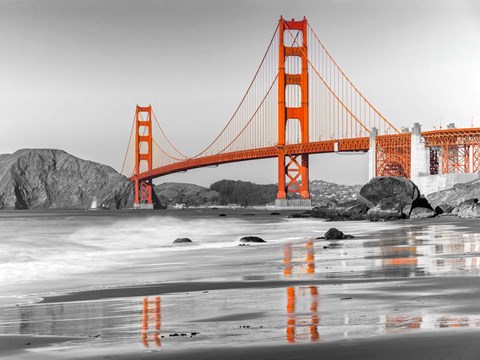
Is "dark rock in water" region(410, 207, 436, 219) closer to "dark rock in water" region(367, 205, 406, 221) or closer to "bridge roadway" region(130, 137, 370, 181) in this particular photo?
"dark rock in water" region(367, 205, 406, 221)

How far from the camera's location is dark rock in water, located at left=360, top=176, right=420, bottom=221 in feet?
129

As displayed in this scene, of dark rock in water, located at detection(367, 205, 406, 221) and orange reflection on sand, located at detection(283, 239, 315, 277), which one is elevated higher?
dark rock in water, located at detection(367, 205, 406, 221)

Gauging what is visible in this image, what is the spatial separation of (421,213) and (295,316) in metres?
33.0

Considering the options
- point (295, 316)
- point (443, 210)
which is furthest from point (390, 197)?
point (295, 316)

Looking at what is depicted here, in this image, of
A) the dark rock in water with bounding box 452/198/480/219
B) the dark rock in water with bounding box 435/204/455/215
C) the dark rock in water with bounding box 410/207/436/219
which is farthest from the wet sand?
the dark rock in water with bounding box 435/204/455/215

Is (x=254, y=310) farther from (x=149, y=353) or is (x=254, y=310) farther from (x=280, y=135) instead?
(x=280, y=135)

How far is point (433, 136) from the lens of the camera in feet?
211

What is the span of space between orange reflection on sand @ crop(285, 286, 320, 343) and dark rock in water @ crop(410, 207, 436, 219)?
30.2 metres

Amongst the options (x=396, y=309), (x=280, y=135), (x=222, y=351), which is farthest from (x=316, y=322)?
(x=280, y=135)

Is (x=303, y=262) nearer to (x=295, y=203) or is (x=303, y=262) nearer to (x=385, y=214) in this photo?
(x=385, y=214)

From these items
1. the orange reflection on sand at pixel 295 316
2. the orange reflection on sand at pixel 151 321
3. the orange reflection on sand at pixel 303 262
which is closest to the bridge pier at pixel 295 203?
the orange reflection on sand at pixel 303 262

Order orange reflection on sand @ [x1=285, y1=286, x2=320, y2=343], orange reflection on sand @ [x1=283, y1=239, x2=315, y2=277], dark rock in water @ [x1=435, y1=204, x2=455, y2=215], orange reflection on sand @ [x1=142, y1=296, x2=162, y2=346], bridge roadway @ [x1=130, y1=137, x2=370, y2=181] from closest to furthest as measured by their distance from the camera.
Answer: orange reflection on sand @ [x1=285, y1=286, x2=320, y2=343] → orange reflection on sand @ [x1=142, y1=296, x2=162, y2=346] → orange reflection on sand @ [x1=283, y1=239, x2=315, y2=277] → dark rock in water @ [x1=435, y1=204, x2=455, y2=215] → bridge roadway @ [x1=130, y1=137, x2=370, y2=181]

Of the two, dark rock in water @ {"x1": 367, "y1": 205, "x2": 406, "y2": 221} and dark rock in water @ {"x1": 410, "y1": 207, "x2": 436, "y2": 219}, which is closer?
dark rock in water @ {"x1": 410, "y1": 207, "x2": 436, "y2": 219}

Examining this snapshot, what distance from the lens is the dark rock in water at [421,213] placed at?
38.6 m
